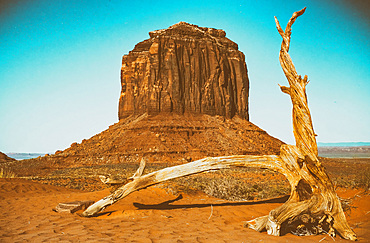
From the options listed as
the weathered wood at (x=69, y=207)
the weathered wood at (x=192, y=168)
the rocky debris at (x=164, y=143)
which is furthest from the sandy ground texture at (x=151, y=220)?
the rocky debris at (x=164, y=143)

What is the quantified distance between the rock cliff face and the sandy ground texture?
151ft

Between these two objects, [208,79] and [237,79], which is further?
[237,79]

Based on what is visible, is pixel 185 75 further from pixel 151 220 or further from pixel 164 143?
pixel 151 220

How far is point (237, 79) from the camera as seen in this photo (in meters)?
66.1

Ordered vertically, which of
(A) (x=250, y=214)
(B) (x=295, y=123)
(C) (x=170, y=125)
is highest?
(C) (x=170, y=125)

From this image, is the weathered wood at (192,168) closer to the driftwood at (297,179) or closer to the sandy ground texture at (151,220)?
the driftwood at (297,179)

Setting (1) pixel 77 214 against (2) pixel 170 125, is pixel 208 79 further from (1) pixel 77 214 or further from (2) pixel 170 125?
(1) pixel 77 214

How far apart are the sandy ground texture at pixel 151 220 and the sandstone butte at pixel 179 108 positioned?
104 feet

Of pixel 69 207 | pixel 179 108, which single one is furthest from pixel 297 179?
pixel 179 108

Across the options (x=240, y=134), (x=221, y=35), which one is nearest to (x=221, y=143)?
(x=240, y=134)

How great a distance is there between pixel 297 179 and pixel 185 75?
2134 inches

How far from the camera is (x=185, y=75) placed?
58312 mm

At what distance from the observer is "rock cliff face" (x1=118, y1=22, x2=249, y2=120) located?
55.9m

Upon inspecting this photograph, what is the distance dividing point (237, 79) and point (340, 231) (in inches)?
2496
